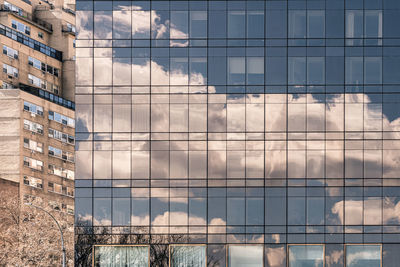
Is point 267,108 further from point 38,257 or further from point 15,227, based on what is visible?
point 15,227

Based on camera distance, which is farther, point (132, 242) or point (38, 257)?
point (38, 257)

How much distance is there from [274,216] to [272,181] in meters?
2.49

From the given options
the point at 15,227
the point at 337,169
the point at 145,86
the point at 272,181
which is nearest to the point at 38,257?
the point at 15,227

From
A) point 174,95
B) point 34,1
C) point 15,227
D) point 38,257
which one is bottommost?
point 38,257

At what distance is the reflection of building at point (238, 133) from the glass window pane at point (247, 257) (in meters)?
0.07

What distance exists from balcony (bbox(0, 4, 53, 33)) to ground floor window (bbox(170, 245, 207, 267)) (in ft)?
185

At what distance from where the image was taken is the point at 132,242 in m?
36.7

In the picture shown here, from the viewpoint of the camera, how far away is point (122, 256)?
36812 mm

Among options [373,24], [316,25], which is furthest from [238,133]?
[373,24]

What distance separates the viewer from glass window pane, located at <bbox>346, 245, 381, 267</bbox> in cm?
3659

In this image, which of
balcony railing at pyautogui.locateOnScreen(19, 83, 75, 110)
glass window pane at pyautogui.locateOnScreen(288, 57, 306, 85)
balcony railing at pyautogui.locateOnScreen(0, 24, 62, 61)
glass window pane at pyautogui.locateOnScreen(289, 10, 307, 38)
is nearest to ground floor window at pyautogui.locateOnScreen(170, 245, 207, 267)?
glass window pane at pyautogui.locateOnScreen(288, 57, 306, 85)

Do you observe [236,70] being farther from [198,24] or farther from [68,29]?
[68,29]

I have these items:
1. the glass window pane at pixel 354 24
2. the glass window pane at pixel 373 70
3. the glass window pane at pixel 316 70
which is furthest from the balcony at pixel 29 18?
the glass window pane at pixel 373 70

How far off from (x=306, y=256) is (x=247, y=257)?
4.23 m
